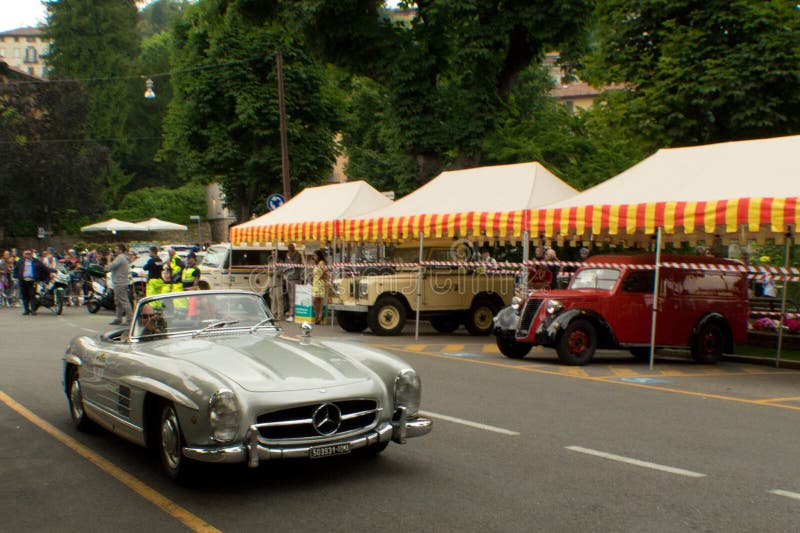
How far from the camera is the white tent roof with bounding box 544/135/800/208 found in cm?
1247

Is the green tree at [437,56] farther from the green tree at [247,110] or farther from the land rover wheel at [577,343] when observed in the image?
the land rover wheel at [577,343]

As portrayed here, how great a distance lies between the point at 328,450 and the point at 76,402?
3.38 metres

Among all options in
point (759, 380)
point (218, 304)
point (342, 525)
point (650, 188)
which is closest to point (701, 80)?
point (650, 188)

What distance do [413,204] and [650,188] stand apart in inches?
230

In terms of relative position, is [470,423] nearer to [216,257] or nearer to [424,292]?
[424,292]

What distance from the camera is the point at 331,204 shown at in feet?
69.4

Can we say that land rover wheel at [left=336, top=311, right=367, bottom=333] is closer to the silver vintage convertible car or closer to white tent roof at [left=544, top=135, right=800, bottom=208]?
white tent roof at [left=544, top=135, right=800, bottom=208]

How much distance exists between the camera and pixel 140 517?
5.00 m

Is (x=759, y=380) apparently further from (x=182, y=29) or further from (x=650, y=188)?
(x=182, y=29)

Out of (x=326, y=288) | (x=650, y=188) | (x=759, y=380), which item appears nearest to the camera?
(x=759, y=380)

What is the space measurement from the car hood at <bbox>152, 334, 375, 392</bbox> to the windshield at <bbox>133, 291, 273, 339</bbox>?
9.7 inches

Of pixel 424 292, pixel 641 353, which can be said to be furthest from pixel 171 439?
pixel 424 292

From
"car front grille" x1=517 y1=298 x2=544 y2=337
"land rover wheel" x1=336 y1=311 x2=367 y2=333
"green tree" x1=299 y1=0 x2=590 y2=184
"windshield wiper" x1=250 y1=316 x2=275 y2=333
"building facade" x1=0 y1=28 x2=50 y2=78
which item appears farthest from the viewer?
"building facade" x1=0 y1=28 x2=50 y2=78

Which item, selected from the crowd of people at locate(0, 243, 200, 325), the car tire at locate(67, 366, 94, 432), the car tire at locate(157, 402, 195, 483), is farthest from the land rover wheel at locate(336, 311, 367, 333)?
the car tire at locate(157, 402, 195, 483)
